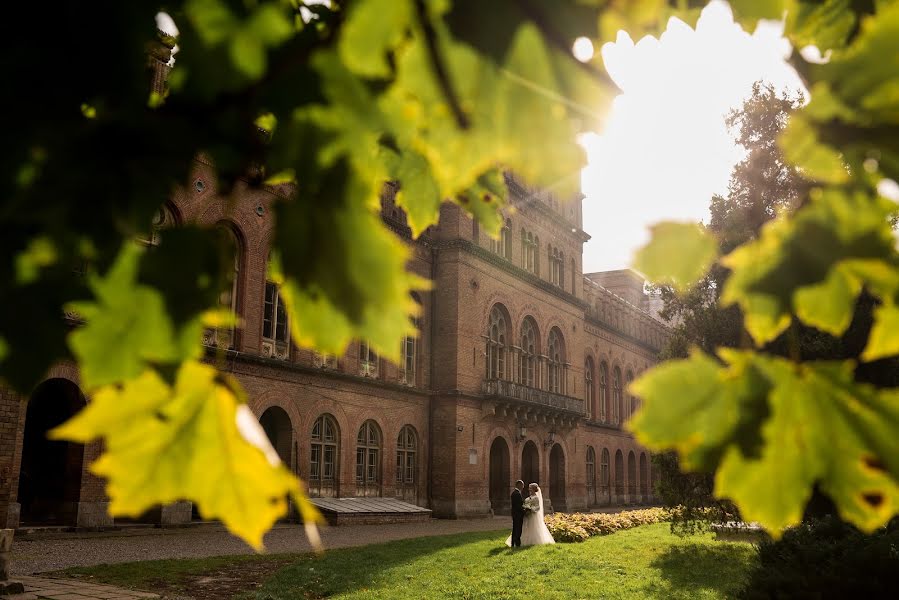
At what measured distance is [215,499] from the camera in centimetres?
86

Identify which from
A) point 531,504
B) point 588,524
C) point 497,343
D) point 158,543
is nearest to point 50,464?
point 158,543

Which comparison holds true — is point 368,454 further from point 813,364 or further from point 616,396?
point 813,364

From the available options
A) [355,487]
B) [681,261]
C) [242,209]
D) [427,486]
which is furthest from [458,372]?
[681,261]

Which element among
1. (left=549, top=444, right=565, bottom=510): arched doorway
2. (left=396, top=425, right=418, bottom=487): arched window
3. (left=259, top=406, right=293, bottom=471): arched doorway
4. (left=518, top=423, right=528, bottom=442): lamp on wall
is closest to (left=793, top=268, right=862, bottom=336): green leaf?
(left=259, top=406, right=293, bottom=471): arched doorway

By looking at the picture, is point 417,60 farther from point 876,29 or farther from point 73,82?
point 876,29

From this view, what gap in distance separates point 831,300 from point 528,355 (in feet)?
86.7

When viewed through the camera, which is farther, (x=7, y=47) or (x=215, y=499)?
(x=215, y=499)

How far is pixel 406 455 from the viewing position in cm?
2175

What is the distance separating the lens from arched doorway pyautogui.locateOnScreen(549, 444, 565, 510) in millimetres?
28500

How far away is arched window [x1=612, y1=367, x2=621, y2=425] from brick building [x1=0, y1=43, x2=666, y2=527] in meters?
0.21

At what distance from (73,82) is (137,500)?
50 cm

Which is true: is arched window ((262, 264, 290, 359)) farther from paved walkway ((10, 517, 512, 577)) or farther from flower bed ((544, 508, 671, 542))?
flower bed ((544, 508, 671, 542))

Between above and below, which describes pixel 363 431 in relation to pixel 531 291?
below

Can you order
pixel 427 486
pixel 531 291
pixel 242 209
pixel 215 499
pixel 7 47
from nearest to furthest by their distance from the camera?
pixel 7 47
pixel 215 499
pixel 242 209
pixel 427 486
pixel 531 291
